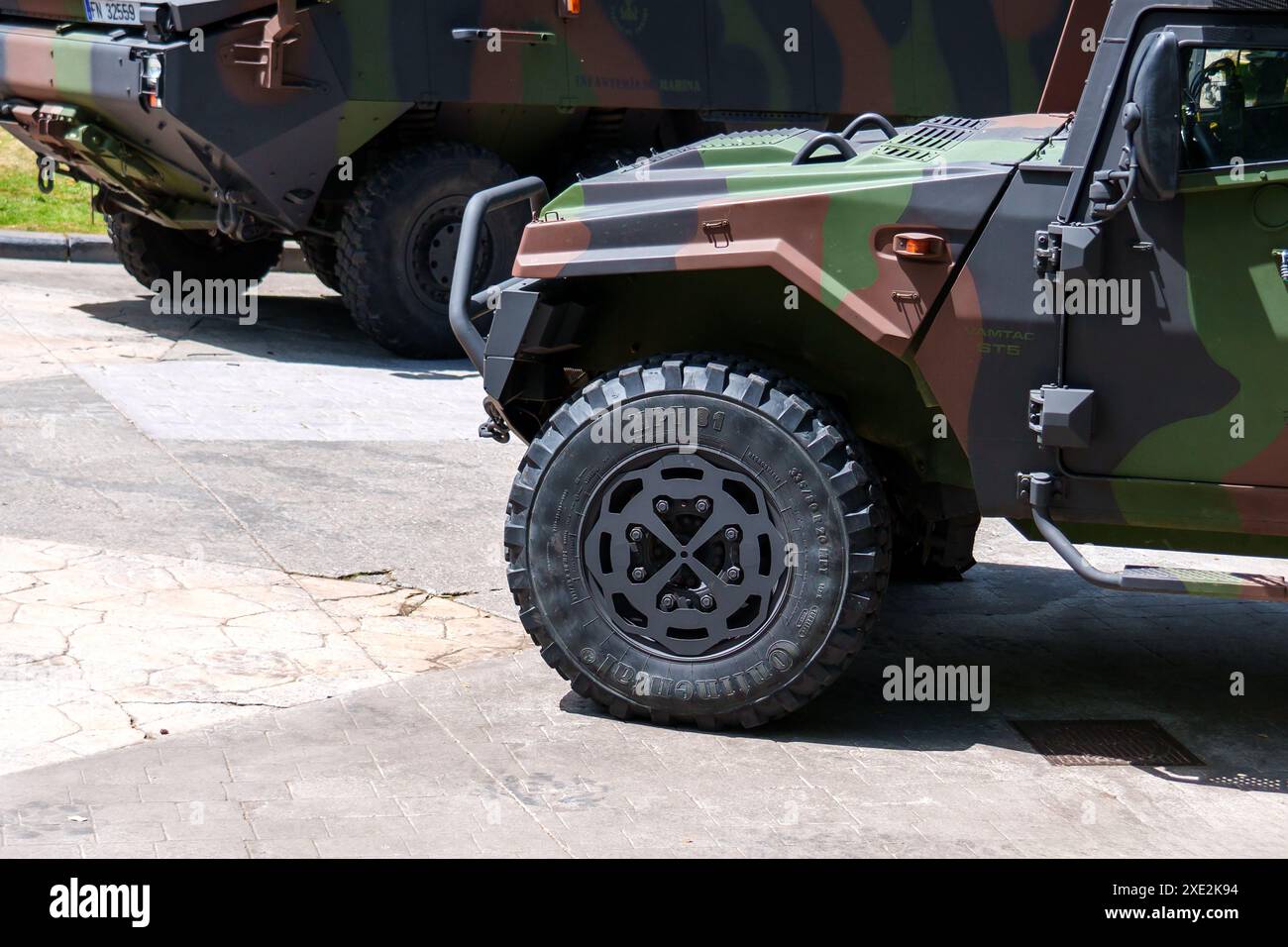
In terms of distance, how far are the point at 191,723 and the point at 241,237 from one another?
5.76 meters

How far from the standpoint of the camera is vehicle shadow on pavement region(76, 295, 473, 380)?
9.45m

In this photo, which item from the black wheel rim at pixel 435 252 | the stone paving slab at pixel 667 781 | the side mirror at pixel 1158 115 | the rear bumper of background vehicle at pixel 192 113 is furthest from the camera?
the black wheel rim at pixel 435 252

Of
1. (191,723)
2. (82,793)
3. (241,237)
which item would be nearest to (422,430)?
(241,237)

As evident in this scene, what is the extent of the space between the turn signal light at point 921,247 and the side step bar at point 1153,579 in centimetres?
58

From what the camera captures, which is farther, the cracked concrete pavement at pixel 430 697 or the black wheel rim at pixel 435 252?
the black wheel rim at pixel 435 252

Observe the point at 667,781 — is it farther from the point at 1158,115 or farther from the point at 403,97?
the point at 403,97

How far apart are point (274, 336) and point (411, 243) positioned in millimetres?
1019

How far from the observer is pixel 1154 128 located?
12.7 ft

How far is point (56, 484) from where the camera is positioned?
20.9 ft

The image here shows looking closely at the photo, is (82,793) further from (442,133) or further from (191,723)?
(442,133)

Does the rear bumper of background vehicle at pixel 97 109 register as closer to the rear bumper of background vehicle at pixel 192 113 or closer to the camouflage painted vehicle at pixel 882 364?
the rear bumper of background vehicle at pixel 192 113

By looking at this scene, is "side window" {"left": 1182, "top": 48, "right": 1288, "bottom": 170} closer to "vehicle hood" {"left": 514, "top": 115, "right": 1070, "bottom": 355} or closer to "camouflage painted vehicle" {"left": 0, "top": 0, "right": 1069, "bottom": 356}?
"vehicle hood" {"left": 514, "top": 115, "right": 1070, "bottom": 355}

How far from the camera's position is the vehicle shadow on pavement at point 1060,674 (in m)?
4.41

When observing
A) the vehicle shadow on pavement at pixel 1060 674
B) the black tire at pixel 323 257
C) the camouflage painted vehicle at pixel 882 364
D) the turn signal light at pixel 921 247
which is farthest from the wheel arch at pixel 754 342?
the black tire at pixel 323 257
